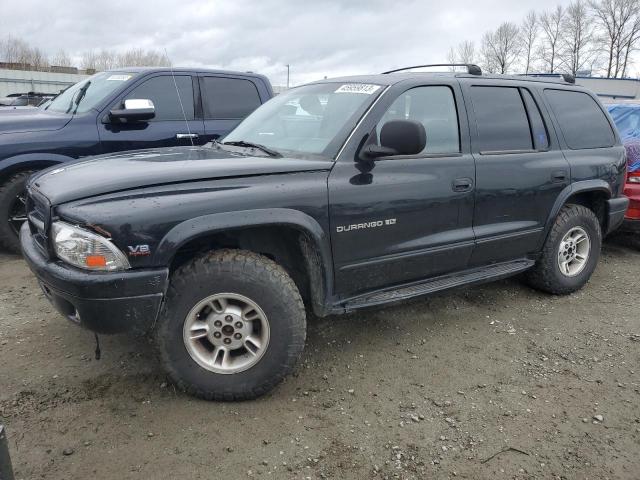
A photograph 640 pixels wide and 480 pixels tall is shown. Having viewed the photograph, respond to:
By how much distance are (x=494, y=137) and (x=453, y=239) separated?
87 cm

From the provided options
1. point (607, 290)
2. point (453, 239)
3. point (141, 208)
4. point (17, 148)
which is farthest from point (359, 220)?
point (17, 148)

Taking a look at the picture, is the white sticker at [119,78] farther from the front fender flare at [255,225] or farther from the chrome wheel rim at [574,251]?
the chrome wheel rim at [574,251]

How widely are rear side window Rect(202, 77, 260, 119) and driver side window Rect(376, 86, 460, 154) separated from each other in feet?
10.2

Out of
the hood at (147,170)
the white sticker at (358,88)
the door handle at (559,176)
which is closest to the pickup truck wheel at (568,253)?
the door handle at (559,176)

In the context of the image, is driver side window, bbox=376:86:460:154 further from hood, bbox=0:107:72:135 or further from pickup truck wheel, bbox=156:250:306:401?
hood, bbox=0:107:72:135

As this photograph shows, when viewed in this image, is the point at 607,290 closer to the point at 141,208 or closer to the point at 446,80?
the point at 446,80

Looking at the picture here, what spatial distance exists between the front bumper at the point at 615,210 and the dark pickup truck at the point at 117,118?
3468 millimetres

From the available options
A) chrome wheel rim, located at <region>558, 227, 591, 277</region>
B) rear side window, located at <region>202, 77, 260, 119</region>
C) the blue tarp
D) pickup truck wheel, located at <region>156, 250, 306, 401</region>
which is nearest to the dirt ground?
pickup truck wheel, located at <region>156, 250, 306, 401</region>

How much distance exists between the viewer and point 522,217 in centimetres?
379

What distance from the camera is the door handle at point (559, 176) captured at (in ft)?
12.8

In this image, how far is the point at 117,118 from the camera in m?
5.00

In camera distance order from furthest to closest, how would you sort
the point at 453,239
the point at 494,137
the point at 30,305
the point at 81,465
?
the point at 30,305 → the point at 494,137 → the point at 453,239 → the point at 81,465

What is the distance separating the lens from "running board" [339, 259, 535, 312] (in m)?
3.07

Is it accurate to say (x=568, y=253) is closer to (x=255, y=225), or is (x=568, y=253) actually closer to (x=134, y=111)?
(x=255, y=225)
